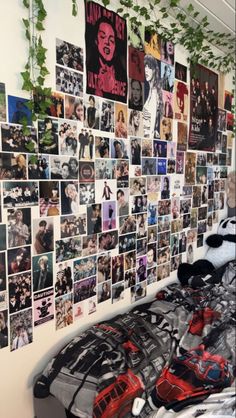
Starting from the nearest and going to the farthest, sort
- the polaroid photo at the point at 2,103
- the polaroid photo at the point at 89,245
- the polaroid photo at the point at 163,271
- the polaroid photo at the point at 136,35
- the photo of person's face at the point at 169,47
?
1. the polaroid photo at the point at 2,103
2. the polaroid photo at the point at 89,245
3. the polaroid photo at the point at 136,35
4. the photo of person's face at the point at 169,47
5. the polaroid photo at the point at 163,271

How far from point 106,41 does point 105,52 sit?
0.14 ft

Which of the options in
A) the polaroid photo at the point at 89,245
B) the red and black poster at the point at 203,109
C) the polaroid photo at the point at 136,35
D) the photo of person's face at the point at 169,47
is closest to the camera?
the polaroid photo at the point at 89,245

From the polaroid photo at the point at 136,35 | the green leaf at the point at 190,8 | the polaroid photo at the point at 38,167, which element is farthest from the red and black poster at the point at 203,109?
the polaroid photo at the point at 38,167

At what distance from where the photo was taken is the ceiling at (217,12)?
160 cm

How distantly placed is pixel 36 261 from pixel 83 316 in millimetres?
345

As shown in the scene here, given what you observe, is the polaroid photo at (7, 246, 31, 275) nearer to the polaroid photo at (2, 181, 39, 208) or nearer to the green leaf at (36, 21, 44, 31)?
the polaroid photo at (2, 181, 39, 208)

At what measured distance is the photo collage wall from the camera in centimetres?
115

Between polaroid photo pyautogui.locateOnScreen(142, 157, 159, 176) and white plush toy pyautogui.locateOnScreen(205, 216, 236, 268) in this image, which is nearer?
polaroid photo pyautogui.locateOnScreen(142, 157, 159, 176)

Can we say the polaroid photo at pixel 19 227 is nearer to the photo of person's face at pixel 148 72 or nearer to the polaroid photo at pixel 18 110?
the polaroid photo at pixel 18 110

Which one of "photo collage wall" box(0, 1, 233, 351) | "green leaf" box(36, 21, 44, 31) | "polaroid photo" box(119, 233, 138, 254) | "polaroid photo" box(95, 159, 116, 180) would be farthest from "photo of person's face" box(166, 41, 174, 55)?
"polaroid photo" box(119, 233, 138, 254)

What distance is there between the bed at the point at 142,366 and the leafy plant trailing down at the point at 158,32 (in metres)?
0.75

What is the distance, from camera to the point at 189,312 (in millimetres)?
1616

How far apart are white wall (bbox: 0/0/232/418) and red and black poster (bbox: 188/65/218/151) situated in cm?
85

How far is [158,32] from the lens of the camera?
1.65 metres
